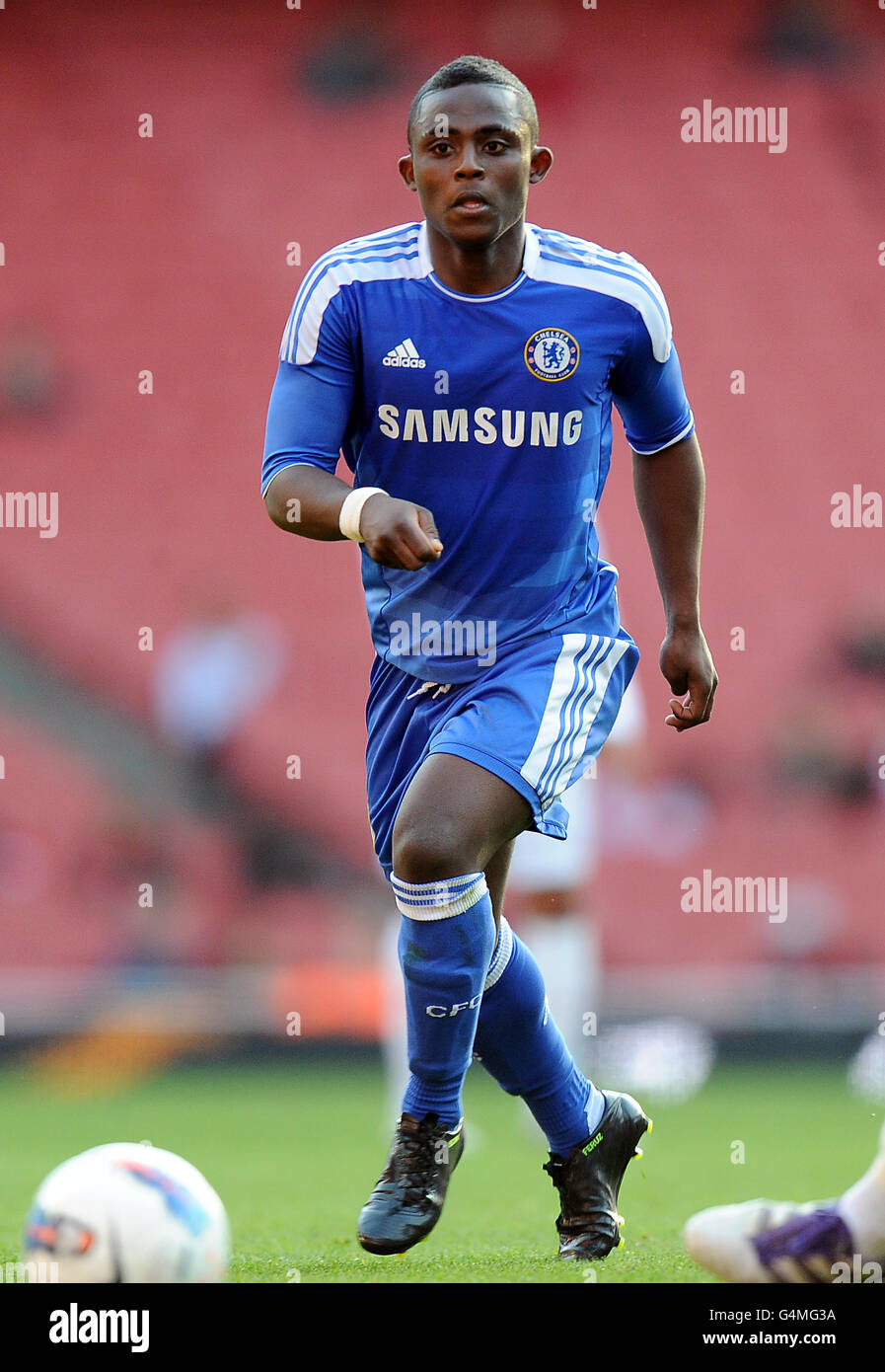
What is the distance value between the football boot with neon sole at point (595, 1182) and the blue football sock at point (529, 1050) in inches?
1.1

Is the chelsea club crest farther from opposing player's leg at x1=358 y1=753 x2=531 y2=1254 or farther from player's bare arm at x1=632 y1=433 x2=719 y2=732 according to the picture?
opposing player's leg at x1=358 y1=753 x2=531 y2=1254

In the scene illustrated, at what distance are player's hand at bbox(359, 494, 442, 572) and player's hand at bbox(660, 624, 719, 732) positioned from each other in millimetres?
856

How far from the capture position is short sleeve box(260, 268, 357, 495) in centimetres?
329

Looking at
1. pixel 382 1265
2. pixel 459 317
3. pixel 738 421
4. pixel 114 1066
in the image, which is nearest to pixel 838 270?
pixel 738 421

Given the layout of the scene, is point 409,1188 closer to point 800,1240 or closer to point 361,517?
point 800,1240

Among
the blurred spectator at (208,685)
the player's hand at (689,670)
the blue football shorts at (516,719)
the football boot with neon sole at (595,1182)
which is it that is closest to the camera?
the blue football shorts at (516,719)

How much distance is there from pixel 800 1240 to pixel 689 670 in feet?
4.31

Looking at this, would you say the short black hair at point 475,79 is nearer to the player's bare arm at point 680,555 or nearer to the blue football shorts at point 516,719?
the player's bare arm at point 680,555

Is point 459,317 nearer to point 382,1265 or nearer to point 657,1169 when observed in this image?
point 382,1265

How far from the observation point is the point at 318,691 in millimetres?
9961

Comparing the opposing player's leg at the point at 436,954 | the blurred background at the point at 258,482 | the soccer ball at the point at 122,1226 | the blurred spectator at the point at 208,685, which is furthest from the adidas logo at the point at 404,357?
the blurred spectator at the point at 208,685

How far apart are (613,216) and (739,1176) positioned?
21.6ft

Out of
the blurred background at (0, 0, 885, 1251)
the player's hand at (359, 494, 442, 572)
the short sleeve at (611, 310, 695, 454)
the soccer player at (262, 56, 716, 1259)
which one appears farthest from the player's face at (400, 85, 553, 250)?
the blurred background at (0, 0, 885, 1251)

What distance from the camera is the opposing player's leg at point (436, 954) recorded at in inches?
123
